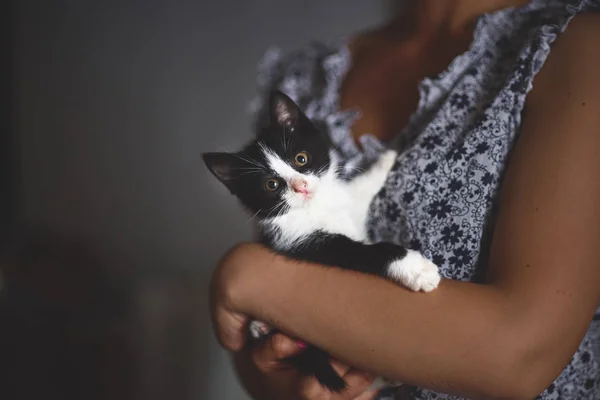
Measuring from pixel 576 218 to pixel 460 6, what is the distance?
63 centimetres

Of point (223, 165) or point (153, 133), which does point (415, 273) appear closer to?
point (223, 165)

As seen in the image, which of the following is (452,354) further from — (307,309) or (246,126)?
(246,126)

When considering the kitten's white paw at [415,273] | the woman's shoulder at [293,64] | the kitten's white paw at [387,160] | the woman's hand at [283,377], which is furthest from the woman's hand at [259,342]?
the woman's shoulder at [293,64]

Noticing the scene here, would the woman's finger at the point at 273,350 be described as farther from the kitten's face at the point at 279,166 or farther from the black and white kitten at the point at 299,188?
the kitten's face at the point at 279,166

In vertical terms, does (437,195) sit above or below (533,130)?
below

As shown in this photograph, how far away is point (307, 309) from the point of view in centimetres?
77

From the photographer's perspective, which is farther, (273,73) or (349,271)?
(273,73)

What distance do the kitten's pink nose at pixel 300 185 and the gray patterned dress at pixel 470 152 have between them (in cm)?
16

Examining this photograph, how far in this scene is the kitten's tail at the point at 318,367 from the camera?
2.72ft

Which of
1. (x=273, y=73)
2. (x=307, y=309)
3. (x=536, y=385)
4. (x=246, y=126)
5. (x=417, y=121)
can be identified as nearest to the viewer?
(x=536, y=385)

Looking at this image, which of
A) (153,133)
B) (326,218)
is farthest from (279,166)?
(153,133)

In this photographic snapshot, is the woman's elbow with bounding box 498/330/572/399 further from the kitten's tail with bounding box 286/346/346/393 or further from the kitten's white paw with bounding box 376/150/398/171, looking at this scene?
the kitten's white paw with bounding box 376/150/398/171

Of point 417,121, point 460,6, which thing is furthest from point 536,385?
point 460,6

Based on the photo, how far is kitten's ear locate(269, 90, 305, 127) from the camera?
106 centimetres
